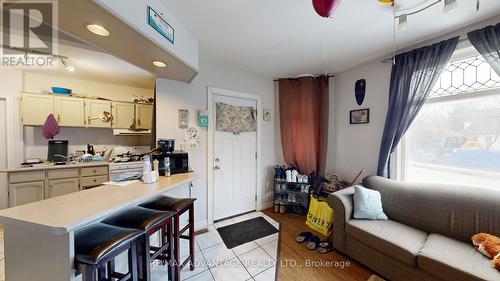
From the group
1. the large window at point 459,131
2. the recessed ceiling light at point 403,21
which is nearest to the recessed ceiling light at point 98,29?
the recessed ceiling light at point 403,21

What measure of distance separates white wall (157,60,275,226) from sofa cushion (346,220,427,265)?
5.83 ft

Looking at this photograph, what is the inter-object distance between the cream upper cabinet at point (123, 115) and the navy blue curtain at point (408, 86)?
14.0 feet

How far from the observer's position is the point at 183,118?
8.46ft

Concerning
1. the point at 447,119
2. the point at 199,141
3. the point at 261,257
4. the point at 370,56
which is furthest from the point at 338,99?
the point at 261,257

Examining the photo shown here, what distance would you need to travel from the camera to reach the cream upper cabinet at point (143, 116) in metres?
3.63

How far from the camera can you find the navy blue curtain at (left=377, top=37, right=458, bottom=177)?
6.68 feet

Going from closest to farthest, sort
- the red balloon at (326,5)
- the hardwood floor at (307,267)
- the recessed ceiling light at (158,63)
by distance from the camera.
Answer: the red balloon at (326,5)
the hardwood floor at (307,267)
the recessed ceiling light at (158,63)

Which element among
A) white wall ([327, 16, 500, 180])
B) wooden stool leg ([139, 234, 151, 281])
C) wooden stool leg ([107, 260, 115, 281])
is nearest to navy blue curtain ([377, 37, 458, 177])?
white wall ([327, 16, 500, 180])

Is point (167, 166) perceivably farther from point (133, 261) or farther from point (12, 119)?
point (12, 119)

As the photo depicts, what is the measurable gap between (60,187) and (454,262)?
459 cm

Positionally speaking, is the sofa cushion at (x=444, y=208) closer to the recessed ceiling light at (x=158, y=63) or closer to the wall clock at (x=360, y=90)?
the wall clock at (x=360, y=90)

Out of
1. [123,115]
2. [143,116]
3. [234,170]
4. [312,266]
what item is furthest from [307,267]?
[123,115]

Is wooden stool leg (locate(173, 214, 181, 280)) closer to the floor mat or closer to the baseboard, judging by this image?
the floor mat

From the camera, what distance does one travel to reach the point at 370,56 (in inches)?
102
